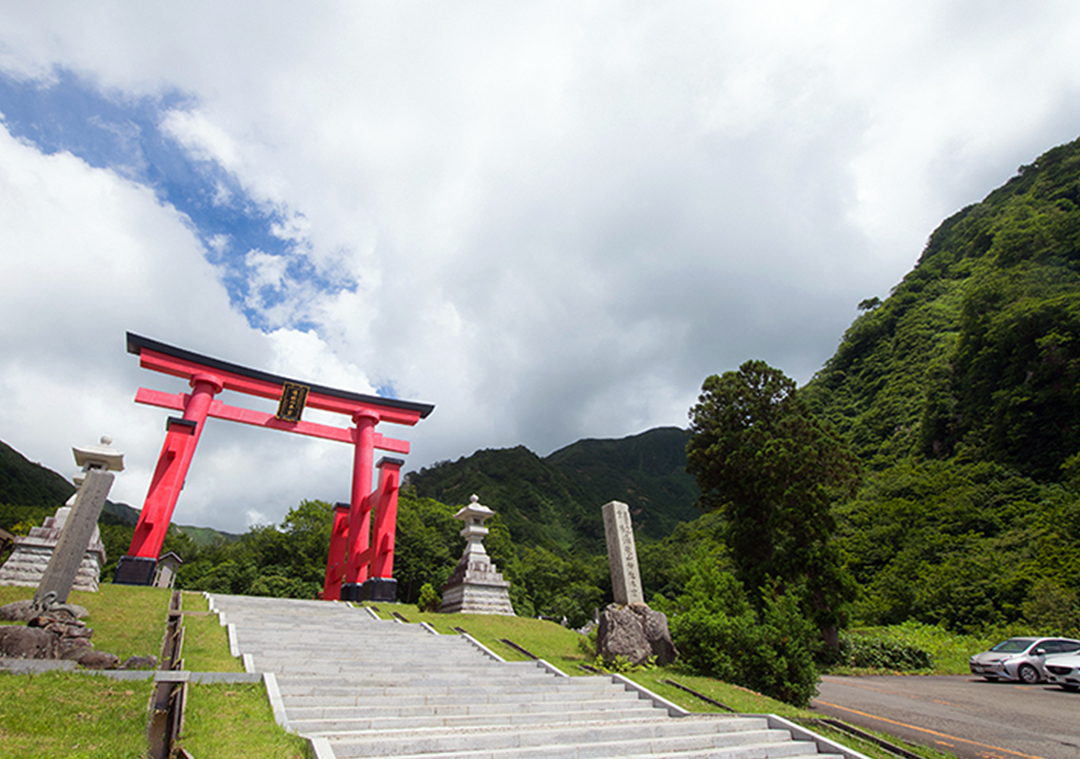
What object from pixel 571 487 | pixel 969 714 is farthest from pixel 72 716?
pixel 571 487

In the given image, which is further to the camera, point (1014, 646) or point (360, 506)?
point (360, 506)

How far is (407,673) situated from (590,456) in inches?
4233

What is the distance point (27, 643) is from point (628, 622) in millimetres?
8377

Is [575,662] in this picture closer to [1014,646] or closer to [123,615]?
[123,615]

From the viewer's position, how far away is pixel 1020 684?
40.1 ft

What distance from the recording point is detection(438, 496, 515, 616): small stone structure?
50.2 ft

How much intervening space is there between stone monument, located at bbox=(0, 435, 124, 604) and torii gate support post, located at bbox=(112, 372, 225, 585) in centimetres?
171

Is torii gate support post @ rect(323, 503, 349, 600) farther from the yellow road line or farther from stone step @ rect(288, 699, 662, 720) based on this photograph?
the yellow road line

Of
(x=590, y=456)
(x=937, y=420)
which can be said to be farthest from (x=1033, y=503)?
(x=590, y=456)

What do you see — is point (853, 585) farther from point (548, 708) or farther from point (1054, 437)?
point (1054, 437)

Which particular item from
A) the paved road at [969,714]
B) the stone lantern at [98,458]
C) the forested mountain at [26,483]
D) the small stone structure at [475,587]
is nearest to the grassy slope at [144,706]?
the paved road at [969,714]

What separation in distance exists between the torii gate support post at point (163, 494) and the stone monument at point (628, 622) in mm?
11922

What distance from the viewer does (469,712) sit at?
6.03 meters

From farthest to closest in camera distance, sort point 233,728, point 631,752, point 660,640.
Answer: point 660,640
point 631,752
point 233,728
